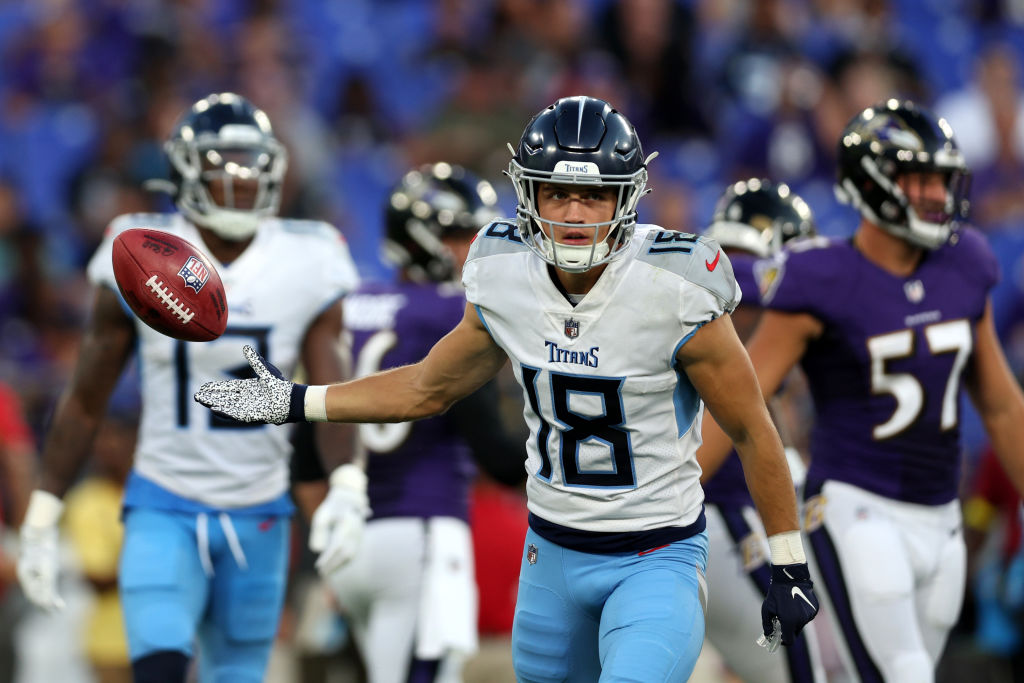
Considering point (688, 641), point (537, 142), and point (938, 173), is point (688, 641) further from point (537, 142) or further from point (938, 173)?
point (938, 173)

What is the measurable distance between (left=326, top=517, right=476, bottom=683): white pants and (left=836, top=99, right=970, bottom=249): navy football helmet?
1747 millimetres

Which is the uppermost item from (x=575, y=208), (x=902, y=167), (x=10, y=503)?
(x=902, y=167)

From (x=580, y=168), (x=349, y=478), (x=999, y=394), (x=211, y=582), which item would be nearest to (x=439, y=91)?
(x=349, y=478)

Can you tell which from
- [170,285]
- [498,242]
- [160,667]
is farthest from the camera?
[160,667]

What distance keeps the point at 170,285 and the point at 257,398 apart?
38 centimetres

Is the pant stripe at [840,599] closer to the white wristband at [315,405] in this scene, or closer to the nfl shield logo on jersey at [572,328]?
the nfl shield logo on jersey at [572,328]

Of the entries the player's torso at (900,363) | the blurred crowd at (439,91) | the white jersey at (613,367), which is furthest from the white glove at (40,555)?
the blurred crowd at (439,91)

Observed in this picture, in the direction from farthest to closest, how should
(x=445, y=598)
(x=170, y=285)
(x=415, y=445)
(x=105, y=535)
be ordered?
(x=105, y=535), (x=415, y=445), (x=445, y=598), (x=170, y=285)

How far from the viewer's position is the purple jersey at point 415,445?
16.0 ft

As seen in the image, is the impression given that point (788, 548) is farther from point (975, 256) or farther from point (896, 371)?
point (975, 256)

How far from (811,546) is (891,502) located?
26 centimetres

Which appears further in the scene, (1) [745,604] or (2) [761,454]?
(1) [745,604]

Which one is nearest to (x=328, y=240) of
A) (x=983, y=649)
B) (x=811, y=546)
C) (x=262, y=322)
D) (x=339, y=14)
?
(x=262, y=322)

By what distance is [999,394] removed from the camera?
4312 mm
